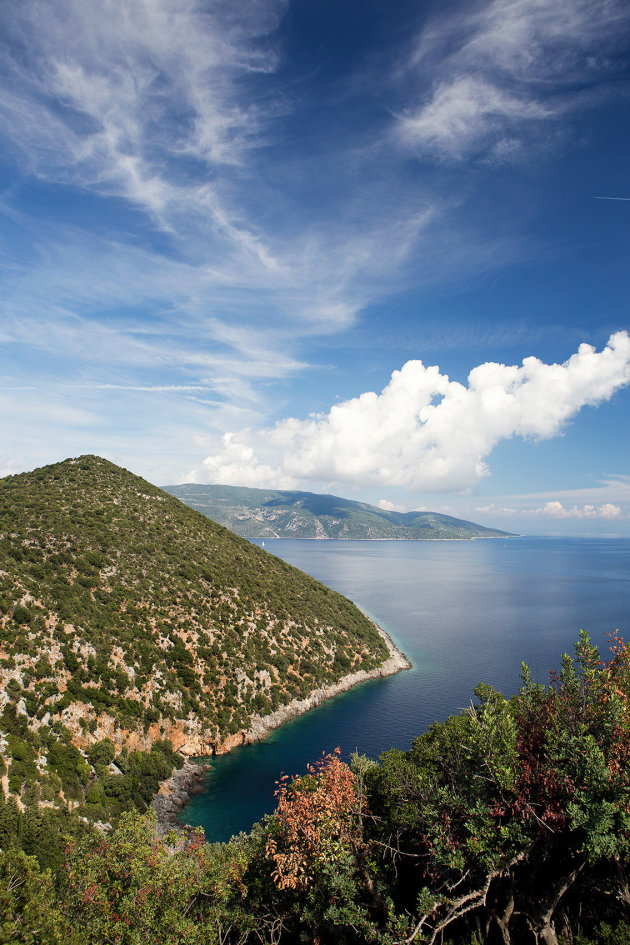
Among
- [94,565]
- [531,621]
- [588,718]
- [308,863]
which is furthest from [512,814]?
[531,621]

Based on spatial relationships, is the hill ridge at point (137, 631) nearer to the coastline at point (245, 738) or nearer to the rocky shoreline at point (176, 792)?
the coastline at point (245, 738)

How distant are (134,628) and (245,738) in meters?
19.0

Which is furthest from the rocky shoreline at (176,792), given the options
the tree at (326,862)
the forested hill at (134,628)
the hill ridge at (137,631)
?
the tree at (326,862)

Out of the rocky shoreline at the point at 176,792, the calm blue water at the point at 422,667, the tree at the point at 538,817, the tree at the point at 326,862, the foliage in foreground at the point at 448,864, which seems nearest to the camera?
the tree at the point at 538,817

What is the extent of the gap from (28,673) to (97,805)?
1392 centimetres

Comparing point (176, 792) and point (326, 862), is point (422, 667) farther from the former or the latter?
point (326, 862)

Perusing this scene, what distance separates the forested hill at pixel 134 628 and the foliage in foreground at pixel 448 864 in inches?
844

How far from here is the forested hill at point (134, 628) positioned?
42.4 m

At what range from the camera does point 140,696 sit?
160ft

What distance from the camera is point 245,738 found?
52.9 m

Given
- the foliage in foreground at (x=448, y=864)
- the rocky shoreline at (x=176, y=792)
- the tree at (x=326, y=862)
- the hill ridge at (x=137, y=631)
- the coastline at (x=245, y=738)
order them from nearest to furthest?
the foliage in foreground at (x=448, y=864) → the tree at (x=326, y=862) → the rocky shoreline at (x=176, y=792) → the coastline at (x=245, y=738) → the hill ridge at (x=137, y=631)

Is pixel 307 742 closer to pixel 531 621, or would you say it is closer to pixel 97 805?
pixel 97 805

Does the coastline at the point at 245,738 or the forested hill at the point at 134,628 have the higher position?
the forested hill at the point at 134,628

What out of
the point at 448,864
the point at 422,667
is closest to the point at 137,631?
the point at 448,864
